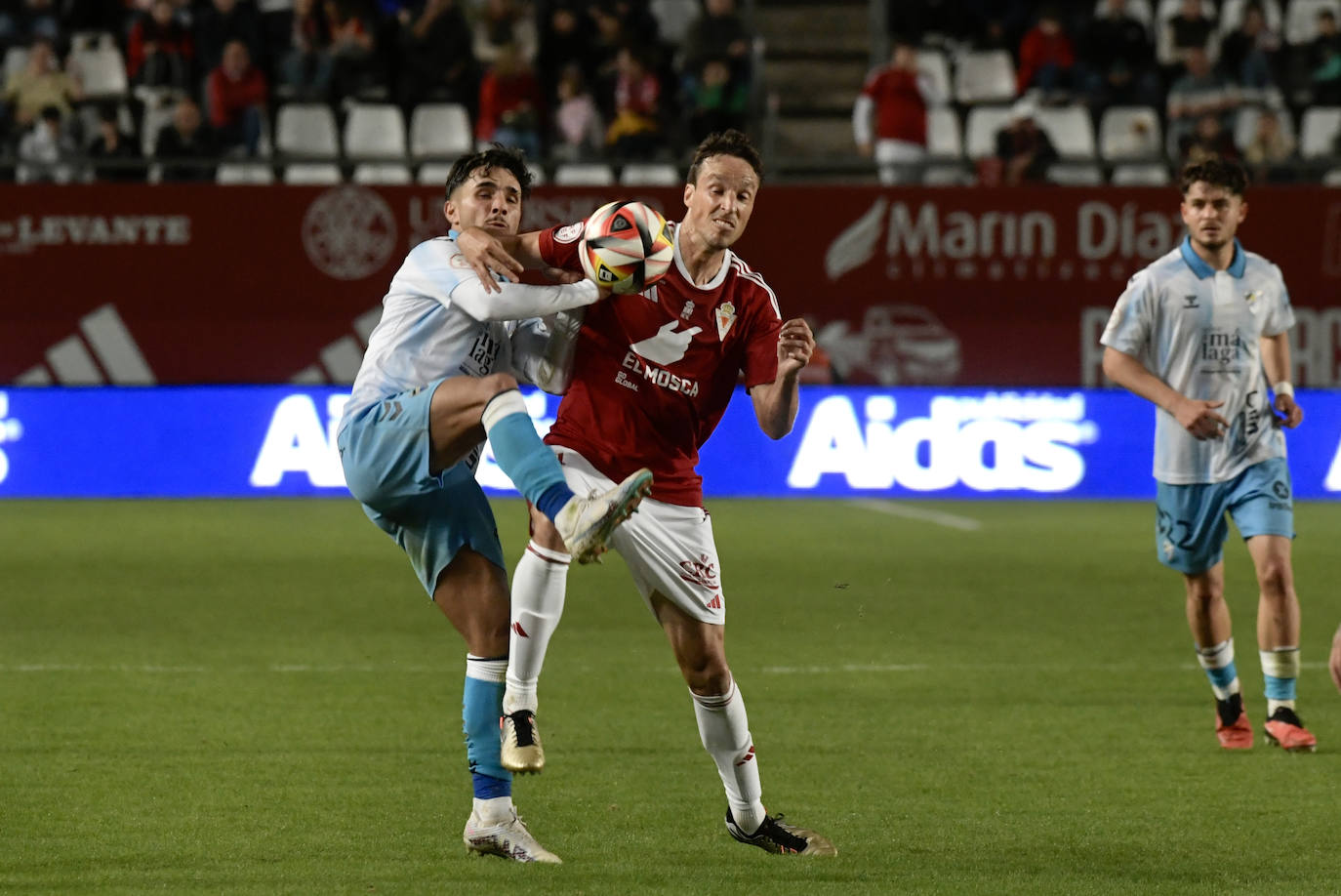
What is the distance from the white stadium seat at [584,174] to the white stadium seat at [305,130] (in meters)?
2.16

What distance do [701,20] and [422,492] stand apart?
14739mm

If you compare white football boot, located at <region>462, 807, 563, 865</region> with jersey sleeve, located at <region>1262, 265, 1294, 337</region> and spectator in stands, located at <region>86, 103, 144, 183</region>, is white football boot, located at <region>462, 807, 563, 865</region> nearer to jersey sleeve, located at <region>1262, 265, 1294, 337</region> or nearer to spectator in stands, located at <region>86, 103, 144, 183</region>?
jersey sleeve, located at <region>1262, 265, 1294, 337</region>

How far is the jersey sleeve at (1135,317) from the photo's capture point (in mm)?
7672

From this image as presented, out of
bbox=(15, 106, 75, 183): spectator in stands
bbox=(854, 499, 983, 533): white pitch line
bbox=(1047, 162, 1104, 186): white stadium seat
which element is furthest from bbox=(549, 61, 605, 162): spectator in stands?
bbox=(854, 499, 983, 533): white pitch line

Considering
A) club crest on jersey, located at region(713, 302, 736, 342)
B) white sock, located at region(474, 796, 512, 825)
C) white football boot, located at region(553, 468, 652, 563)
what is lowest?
white sock, located at region(474, 796, 512, 825)

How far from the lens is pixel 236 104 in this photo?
18484mm

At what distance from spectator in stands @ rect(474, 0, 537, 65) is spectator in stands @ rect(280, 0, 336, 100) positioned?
5.11 feet

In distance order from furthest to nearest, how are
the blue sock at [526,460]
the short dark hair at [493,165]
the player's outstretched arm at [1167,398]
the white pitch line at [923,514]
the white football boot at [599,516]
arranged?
the white pitch line at [923,514] → the player's outstretched arm at [1167,398] → the short dark hair at [493,165] → the blue sock at [526,460] → the white football boot at [599,516]

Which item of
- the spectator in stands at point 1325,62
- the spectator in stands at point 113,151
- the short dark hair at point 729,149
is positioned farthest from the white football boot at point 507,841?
the spectator in stands at point 1325,62

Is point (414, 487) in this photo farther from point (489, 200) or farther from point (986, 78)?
point (986, 78)

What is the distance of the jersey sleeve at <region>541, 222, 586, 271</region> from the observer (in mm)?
5781

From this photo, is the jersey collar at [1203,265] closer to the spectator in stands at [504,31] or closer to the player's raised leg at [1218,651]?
the player's raised leg at [1218,651]

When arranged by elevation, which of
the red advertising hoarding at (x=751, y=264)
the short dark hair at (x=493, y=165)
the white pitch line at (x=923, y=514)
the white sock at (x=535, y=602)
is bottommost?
the white pitch line at (x=923, y=514)

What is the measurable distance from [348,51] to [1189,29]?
820 cm
